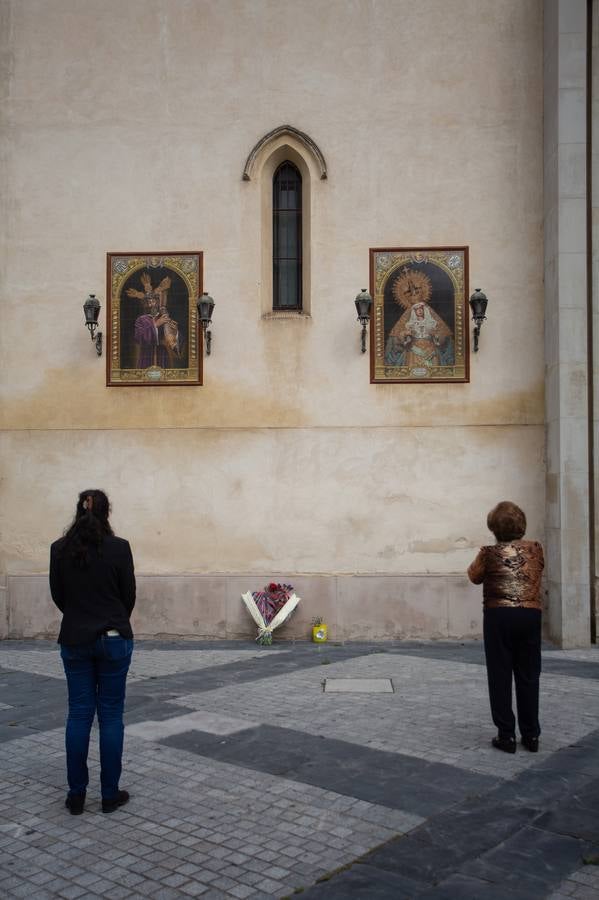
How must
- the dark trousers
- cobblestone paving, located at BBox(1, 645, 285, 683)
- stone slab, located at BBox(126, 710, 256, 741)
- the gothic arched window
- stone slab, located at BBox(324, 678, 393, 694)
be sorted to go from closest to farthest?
1. the dark trousers
2. stone slab, located at BBox(126, 710, 256, 741)
3. stone slab, located at BBox(324, 678, 393, 694)
4. cobblestone paving, located at BBox(1, 645, 285, 683)
5. the gothic arched window

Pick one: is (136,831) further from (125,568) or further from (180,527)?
(180,527)

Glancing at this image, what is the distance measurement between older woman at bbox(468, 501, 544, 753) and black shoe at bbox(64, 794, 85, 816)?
3.14 metres

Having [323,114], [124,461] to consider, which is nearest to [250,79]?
[323,114]

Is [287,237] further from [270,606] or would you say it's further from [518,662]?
[518,662]

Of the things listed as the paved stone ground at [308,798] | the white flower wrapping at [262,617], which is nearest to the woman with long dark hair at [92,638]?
the paved stone ground at [308,798]

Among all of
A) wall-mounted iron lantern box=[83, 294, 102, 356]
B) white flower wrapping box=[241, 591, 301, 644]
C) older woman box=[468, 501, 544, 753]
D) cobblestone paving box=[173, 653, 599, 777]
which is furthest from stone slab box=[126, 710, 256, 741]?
wall-mounted iron lantern box=[83, 294, 102, 356]

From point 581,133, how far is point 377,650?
770cm

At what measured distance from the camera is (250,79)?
503 inches

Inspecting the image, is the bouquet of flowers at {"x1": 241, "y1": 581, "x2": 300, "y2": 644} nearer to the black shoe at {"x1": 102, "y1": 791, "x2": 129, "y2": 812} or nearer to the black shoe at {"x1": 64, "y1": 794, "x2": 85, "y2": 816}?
the black shoe at {"x1": 102, "y1": 791, "x2": 129, "y2": 812}

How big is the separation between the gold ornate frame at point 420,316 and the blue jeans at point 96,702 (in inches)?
309

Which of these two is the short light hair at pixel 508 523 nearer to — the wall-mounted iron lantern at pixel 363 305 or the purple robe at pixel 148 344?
the wall-mounted iron lantern at pixel 363 305

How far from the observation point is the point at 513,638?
6.46 metres

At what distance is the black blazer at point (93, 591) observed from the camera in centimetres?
525

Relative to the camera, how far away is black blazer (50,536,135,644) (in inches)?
207
